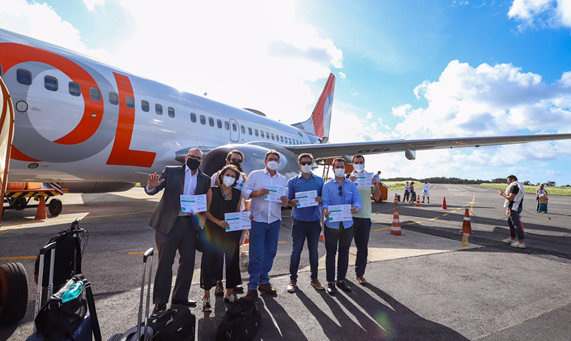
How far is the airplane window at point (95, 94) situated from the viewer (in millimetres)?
6102

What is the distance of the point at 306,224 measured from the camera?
12.8ft

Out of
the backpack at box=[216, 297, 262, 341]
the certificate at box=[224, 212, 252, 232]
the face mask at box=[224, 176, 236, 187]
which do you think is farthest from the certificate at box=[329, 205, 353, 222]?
the backpack at box=[216, 297, 262, 341]

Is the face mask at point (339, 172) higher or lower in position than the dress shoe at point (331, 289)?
higher

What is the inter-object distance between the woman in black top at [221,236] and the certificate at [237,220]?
0.06 meters

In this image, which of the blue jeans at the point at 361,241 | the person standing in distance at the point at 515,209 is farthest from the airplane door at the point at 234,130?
the person standing in distance at the point at 515,209

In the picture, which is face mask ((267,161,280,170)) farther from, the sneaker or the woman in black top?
the sneaker

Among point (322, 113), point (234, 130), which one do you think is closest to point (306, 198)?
point (234, 130)

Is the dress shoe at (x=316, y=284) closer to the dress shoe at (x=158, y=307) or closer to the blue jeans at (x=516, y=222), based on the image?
the dress shoe at (x=158, y=307)

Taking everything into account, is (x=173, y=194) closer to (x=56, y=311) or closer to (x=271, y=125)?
(x=56, y=311)

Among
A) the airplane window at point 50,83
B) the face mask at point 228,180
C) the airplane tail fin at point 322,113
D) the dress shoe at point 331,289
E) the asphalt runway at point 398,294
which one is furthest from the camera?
the airplane tail fin at point 322,113

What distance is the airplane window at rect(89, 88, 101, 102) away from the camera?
20.0 ft

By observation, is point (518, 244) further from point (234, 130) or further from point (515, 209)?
point (234, 130)

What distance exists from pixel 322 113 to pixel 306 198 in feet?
67.1

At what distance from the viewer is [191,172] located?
3354 mm
